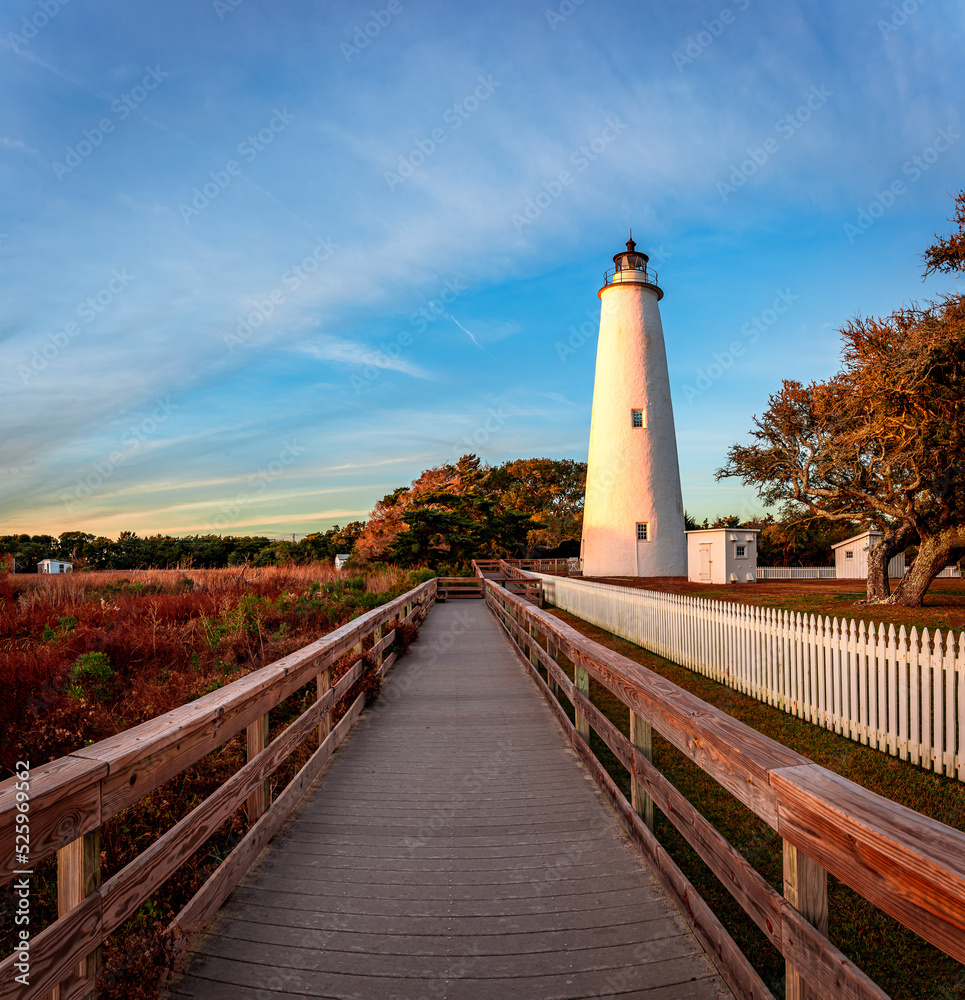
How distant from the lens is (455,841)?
3195 mm

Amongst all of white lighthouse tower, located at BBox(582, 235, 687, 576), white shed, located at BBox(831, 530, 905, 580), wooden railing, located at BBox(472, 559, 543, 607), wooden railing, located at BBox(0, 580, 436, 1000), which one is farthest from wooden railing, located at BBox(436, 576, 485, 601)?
white shed, located at BBox(831, 530, 905, 580)

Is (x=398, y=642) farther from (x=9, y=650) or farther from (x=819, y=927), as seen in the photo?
(x=819, y=927)

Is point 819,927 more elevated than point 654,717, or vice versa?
point 654,717

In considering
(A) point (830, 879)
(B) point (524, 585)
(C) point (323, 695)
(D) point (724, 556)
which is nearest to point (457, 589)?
(B) point (524, 585)

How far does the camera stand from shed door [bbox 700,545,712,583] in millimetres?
22031

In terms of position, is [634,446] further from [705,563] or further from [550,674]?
[550,674]

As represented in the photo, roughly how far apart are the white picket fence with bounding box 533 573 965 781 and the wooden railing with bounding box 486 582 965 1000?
11.7 feet

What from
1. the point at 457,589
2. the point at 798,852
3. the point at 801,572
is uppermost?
the point at 798,852

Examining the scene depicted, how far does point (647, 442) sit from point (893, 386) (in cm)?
1295

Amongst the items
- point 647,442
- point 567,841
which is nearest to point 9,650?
point 567,841

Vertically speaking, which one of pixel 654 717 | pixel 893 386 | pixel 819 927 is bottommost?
pixel 819 927

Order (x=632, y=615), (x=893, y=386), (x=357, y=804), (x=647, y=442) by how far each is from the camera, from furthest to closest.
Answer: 1. (x=647, y=442)
2. (x=632, y=615)
3. (x=893, y=386)
4. (x=357, y=804)

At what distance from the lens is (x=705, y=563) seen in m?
22.3

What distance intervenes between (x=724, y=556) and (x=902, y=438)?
10.4 meters
